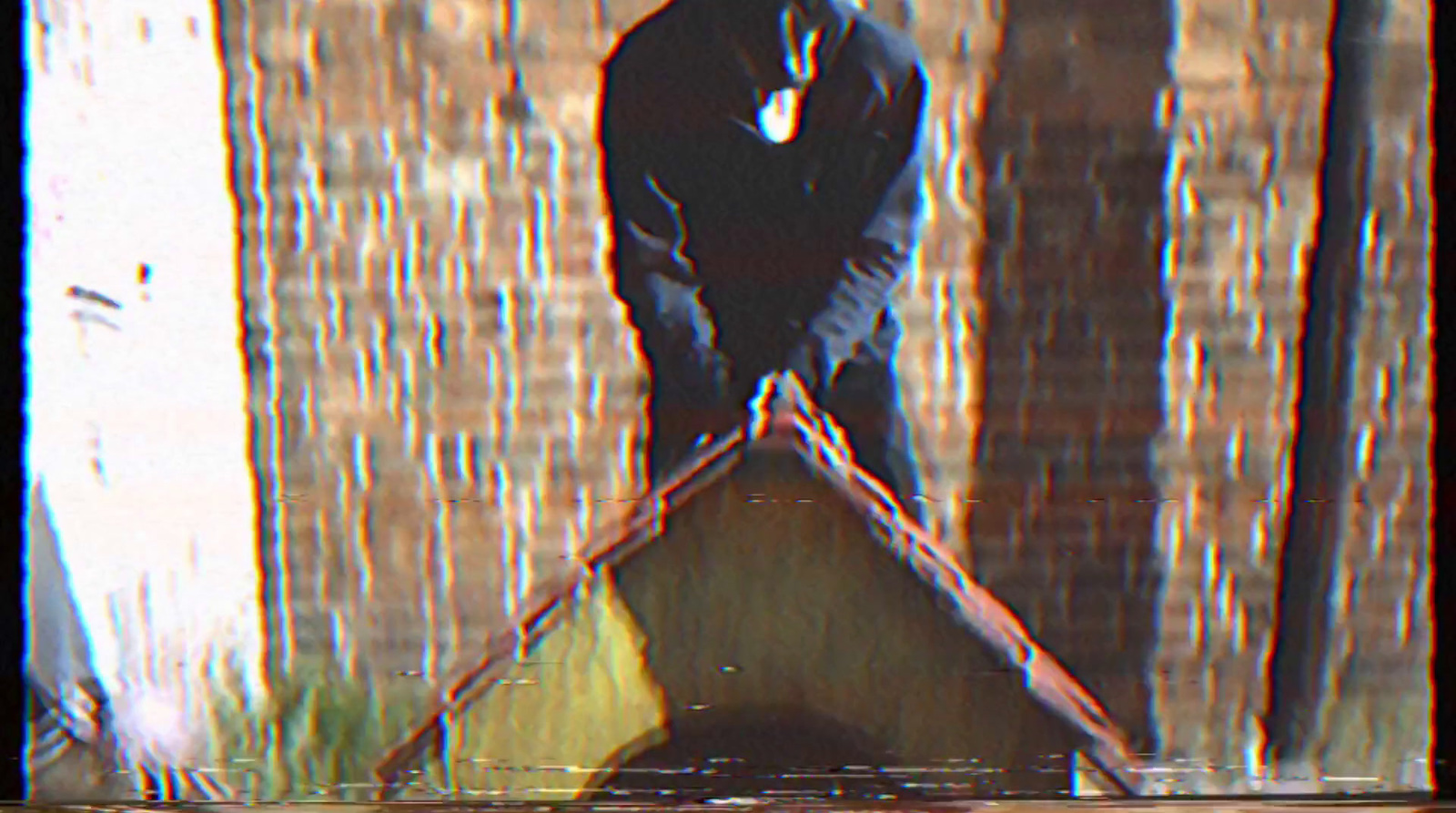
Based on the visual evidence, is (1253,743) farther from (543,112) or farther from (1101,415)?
(543,112)

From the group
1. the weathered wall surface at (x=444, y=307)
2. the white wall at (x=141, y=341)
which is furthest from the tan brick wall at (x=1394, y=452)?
the white wall at (x=141, y=341)

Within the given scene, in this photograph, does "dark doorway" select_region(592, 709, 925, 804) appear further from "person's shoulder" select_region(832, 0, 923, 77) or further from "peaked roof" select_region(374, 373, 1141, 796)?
"person's shoulder" select_region(832, 0, 923, 77)

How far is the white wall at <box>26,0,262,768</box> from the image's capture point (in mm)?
261

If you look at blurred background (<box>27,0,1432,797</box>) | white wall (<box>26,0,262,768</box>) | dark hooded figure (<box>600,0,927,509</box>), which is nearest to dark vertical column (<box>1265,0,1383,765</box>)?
blurred background (<box>27,0,1432,797</box>)

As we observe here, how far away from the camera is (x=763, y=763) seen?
0.26 m

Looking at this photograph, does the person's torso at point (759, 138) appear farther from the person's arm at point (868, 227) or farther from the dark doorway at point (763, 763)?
the dark doorway at point (763, 763)

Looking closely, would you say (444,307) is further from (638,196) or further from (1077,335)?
(1077,335)

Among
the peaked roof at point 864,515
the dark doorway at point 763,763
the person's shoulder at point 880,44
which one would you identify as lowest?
the dark doorway at point 763,763

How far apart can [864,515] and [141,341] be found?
202 mm

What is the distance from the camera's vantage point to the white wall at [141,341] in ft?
0.86

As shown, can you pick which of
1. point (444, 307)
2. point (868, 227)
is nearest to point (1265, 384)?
point (868, 227)

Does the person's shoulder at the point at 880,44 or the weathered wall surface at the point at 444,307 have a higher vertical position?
the person's shoulder at the point at 880,44

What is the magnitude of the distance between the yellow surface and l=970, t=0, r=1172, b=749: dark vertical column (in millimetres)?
101

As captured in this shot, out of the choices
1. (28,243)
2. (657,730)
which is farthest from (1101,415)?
(28,243)
